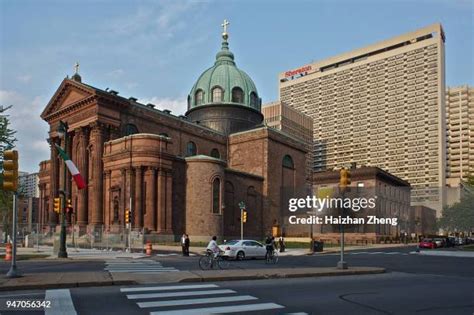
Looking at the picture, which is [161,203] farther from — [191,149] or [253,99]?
[253,99]

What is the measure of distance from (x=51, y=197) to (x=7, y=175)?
5375 centimetres

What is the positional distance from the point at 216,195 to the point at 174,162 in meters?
6.50

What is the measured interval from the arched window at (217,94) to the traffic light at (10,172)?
61147 mm

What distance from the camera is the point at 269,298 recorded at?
520 inches

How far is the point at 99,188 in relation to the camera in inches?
2307

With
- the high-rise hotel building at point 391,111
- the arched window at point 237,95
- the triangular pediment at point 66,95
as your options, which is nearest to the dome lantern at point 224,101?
the arched window at point 237,95

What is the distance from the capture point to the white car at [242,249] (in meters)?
32.6

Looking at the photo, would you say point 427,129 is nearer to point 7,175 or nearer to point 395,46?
point 395,46

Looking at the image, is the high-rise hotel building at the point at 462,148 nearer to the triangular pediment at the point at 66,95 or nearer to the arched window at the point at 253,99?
the arched window at the point at 253,99

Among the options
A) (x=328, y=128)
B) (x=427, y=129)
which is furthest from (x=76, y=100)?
(x=328, y=128)

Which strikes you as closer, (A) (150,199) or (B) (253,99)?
(A) (150,199)

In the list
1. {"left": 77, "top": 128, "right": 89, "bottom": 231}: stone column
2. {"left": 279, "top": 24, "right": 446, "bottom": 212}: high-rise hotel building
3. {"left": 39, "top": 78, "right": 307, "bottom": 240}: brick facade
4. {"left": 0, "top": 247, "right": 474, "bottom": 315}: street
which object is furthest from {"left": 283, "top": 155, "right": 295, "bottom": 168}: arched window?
{"left": 279, "top": 24, "right": 446, "bottom": 212}: high-rise hotel building

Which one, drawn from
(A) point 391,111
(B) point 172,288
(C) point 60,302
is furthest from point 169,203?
(A) point 391,111

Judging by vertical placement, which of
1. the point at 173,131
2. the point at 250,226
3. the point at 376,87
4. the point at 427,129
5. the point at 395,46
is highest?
the point at 395,46
